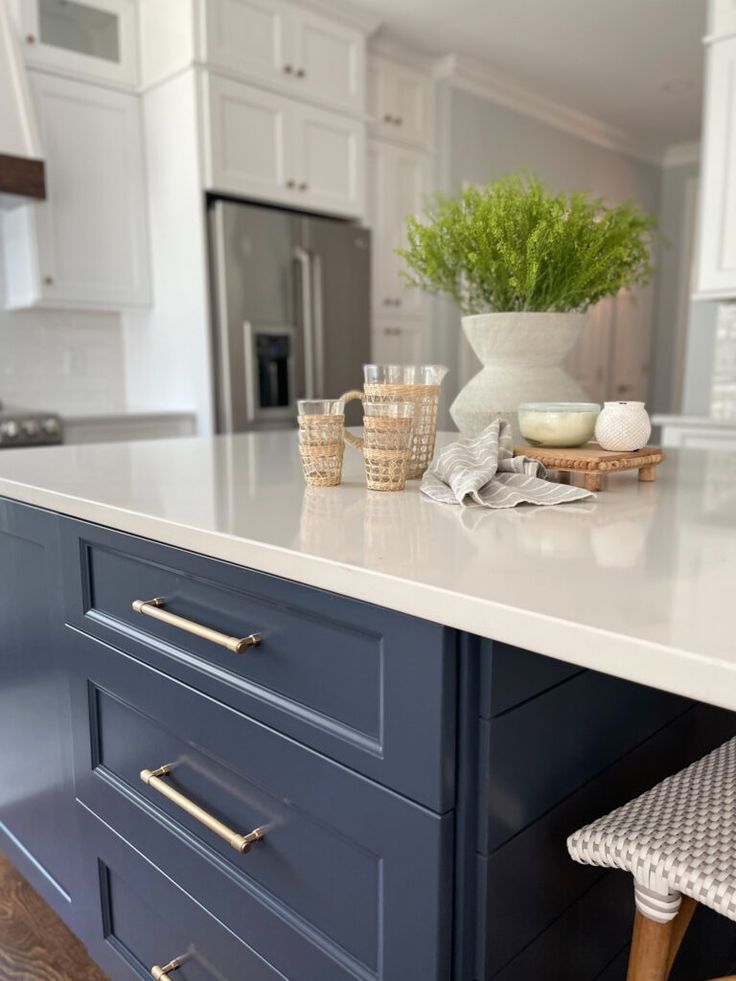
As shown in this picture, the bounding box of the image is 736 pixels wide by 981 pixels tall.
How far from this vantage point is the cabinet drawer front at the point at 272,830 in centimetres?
66

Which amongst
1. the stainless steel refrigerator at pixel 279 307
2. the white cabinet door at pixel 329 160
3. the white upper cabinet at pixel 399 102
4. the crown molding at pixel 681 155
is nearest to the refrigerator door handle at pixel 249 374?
the stainless steel refrigerator at pixel 279 307

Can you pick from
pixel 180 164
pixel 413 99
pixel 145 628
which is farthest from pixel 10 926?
pixel 413 99

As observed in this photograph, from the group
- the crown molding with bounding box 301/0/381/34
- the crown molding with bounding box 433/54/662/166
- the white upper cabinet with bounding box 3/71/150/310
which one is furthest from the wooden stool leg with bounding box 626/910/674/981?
the crown molding with bounding box 433/54/662/166

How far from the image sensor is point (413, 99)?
4.05 m

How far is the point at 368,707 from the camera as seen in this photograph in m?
0.67

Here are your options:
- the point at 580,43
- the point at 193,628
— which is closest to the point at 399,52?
the point at 580,43

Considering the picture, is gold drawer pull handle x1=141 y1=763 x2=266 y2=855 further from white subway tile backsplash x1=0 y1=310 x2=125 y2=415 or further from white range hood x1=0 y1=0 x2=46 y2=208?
white subway tile backsplash x1=0 y1=310 x2=125 y2=415

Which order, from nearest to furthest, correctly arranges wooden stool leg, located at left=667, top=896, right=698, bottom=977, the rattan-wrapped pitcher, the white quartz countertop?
1. the white quartz countertop
2. wooden stool leg, located at left=667, top=896, right=698, bottom=977
3. the rattan-wrapped pitcher

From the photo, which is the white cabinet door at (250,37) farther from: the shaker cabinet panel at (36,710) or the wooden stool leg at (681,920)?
the wooden stool leg at (681,920)

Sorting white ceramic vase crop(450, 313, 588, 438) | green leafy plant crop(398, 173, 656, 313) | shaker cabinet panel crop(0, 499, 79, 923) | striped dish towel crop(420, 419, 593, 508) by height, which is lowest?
shaker cabinet panel crop(0, 499, 79, 923)

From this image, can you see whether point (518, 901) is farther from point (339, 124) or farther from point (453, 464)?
point (339, 124)

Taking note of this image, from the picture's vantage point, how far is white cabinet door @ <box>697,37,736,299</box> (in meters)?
2.97

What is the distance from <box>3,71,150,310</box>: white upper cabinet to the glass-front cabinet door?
0.23 feet

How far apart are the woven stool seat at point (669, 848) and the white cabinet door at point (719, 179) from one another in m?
2.78
